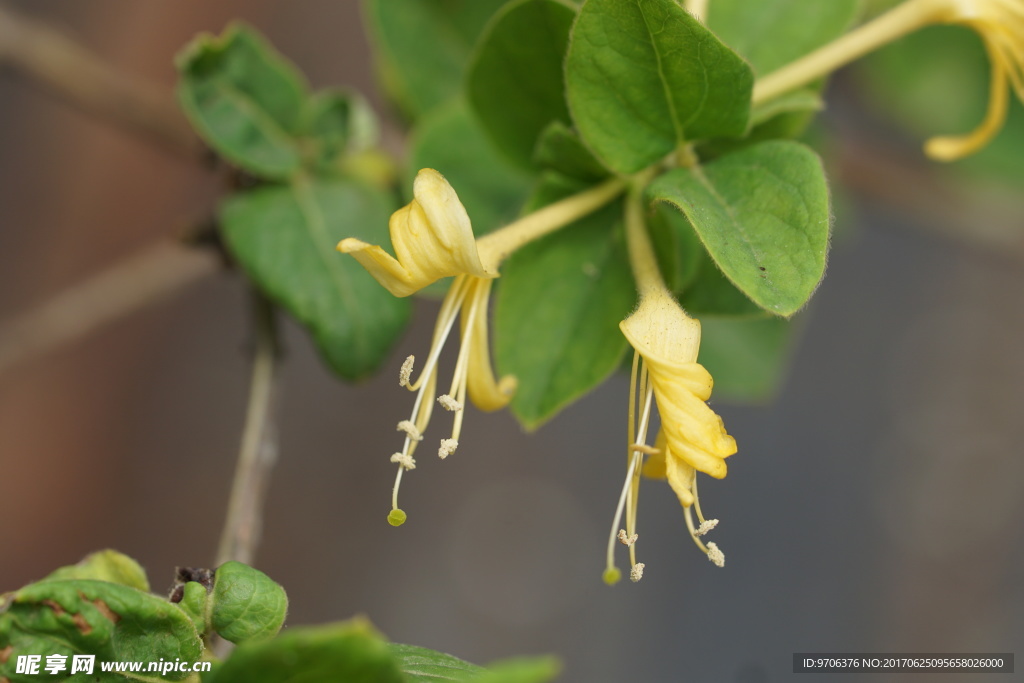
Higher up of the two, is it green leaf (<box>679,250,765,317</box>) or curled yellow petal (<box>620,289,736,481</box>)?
green leaf (<box>679,250,765,317</box>)

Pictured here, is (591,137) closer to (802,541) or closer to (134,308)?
(134,308)

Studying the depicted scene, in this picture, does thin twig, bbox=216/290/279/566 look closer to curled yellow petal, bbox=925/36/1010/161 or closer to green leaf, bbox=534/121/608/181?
green leaf, bbox=534/121/608/181

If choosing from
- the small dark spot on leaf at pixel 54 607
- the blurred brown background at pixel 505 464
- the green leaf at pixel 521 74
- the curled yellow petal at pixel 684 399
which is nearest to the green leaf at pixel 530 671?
the curled yellow petal at pixel 684 399

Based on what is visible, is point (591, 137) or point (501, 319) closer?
point (591, 137)

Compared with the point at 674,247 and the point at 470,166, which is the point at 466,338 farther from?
the point at 470,166

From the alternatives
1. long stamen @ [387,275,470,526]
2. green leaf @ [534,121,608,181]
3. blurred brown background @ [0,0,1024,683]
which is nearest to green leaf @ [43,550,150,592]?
long stamen @ [387,275,470,526]

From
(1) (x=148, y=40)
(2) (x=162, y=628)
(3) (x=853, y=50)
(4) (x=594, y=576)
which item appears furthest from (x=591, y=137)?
(1) (x=148, y=40)

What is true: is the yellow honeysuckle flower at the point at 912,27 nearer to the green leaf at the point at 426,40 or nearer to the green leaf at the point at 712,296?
Answer: the green leaf at the point at 712,296
